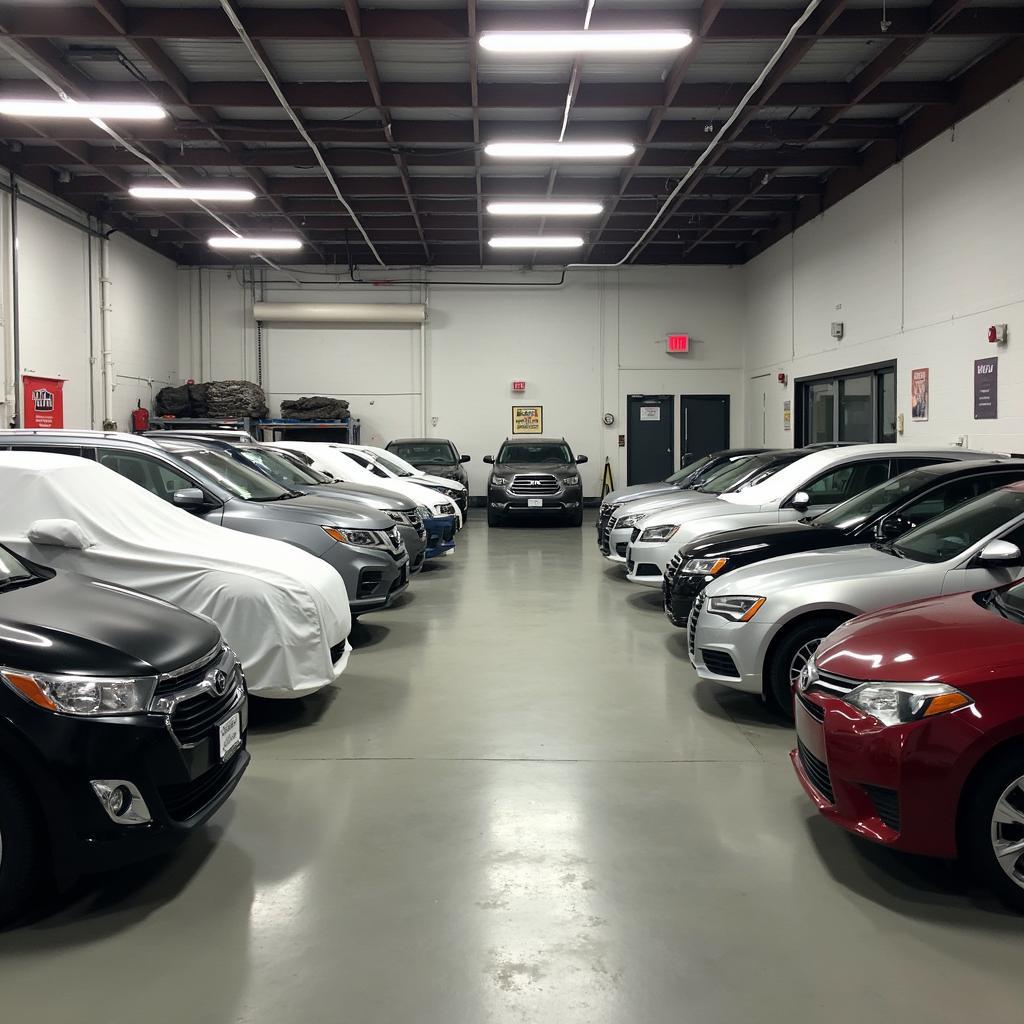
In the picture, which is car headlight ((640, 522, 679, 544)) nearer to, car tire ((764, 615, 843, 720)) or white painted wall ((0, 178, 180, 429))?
car tire ((764, 615, 843, 720))

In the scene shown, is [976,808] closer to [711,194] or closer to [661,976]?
[661,976]

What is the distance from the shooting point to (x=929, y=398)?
37.8 ft

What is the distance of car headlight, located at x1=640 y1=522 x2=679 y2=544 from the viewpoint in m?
7.96

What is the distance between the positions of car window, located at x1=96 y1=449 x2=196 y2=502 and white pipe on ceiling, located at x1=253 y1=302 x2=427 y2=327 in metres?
12.9

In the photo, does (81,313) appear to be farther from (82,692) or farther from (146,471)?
(82,692)

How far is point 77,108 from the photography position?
32.6 feet

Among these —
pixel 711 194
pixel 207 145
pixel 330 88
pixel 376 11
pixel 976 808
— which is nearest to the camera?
pixel 976 808

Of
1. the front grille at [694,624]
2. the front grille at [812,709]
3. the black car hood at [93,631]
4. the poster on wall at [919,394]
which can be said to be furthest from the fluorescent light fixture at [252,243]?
the front grille at [812,709]

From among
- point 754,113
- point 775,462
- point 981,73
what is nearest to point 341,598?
point 775,462

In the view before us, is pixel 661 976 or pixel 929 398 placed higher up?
pixel 929 398

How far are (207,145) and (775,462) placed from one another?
30.1 ft

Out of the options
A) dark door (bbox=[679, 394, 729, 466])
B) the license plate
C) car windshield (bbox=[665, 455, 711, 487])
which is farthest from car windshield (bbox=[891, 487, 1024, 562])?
dark door (bbox=[679, 394, 729, 466])

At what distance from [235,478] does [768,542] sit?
4.16 m

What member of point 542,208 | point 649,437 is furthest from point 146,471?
point 649,437
